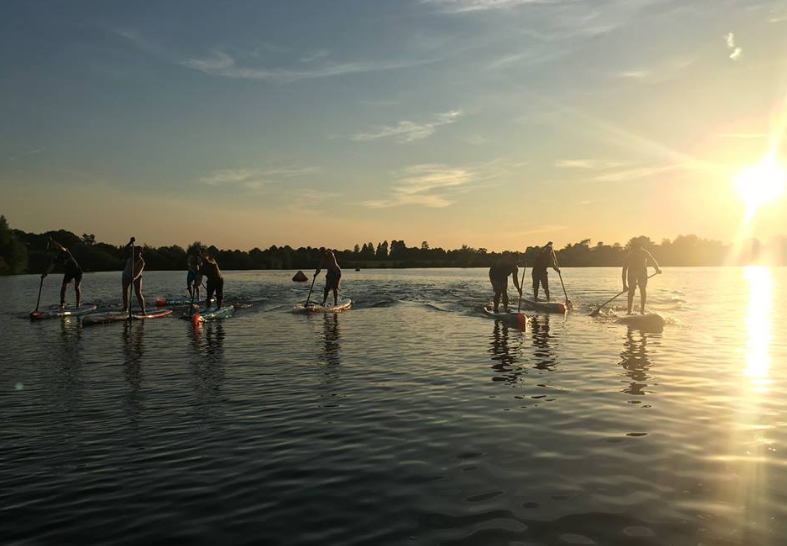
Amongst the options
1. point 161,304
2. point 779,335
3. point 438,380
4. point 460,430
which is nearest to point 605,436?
point 460,430

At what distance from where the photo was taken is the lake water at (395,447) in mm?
4551

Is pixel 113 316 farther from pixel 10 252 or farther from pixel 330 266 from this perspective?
pixel 10 252

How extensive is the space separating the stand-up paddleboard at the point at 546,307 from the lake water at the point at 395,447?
11346mm

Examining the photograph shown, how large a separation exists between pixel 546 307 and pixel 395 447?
2216 cm

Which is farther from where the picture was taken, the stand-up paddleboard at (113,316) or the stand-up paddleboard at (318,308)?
the stand-up paddleboard at (318,308)

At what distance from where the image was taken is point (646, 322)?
20.0m

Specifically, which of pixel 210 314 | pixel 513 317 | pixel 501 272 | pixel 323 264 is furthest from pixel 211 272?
pixel 513 317

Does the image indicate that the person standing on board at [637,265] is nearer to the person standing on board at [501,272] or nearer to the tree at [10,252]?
the person standing on board at [501,272]

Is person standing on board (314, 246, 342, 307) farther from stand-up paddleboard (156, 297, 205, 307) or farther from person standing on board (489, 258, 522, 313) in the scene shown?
stand-up paddleboard (156, 297, 205, 307)

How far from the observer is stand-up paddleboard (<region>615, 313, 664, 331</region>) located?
64.7 feet

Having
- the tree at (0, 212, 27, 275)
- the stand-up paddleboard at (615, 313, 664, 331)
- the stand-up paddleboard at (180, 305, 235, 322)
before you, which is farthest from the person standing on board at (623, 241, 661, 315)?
the tree at (0, 212, 27, 275)

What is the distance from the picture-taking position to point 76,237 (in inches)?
6447

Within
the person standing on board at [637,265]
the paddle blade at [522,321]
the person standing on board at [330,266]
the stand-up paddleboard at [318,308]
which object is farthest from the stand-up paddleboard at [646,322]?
the stand-up paddleboard at [318,308]

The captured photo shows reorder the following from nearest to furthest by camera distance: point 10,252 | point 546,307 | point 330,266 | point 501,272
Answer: point 501,272 < point 330,266 < point 546,307 < point 10,252
